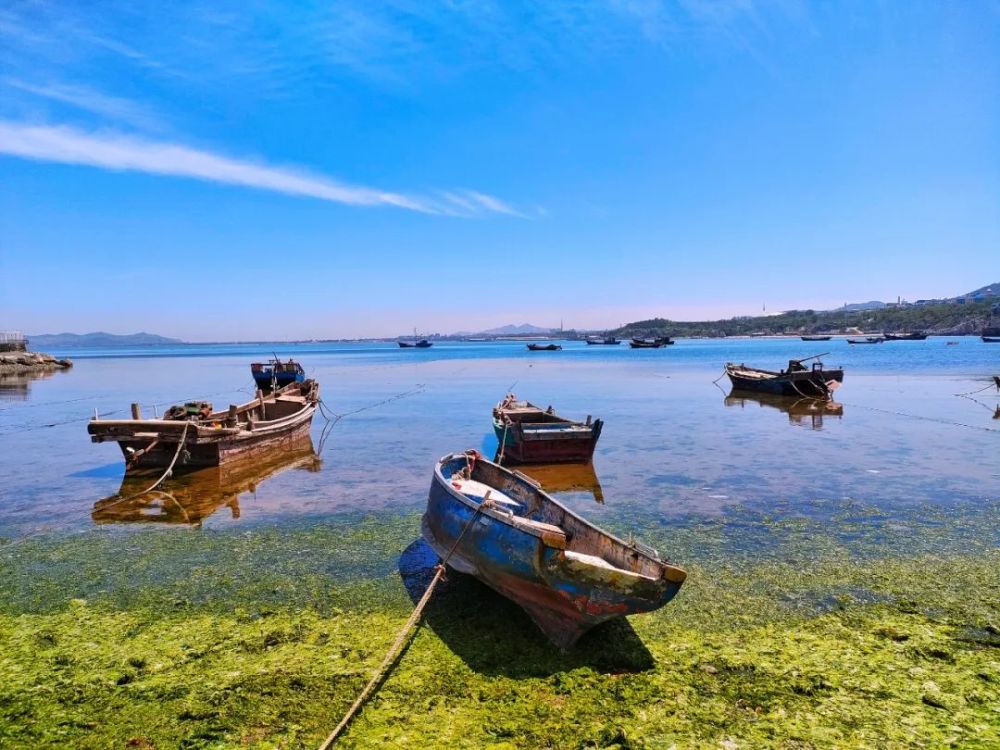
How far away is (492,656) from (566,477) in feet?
34.3

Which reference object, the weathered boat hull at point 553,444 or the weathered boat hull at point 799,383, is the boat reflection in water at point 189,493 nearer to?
the weathered boat hull at point 553,444

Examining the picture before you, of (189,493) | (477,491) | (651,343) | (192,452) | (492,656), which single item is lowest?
(189,493)

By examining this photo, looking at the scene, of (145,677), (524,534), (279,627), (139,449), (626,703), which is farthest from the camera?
(139,449)

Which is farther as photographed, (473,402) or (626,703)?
(473,402)

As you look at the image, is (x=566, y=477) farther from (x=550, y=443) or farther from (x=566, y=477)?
(x=550, y=443)

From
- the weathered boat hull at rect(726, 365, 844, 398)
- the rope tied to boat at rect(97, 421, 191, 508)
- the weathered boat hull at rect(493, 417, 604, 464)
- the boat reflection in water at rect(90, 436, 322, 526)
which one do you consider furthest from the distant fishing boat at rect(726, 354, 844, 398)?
the rope tied to boat at rect(97, 421, 191, 508)

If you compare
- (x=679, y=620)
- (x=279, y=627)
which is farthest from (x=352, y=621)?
(x=679, y=620)

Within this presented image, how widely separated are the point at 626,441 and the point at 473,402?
654 inches

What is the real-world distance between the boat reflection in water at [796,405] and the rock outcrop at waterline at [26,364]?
78.8 m

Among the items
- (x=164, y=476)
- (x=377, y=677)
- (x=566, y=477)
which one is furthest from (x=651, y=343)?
(x=377, y=677)

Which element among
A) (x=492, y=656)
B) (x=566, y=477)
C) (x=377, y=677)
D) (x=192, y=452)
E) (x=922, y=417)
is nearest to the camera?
(x=377, y=677)

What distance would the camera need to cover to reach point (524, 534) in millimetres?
6773

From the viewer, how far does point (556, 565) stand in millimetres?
6426

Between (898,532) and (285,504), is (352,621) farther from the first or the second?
(898,532)
